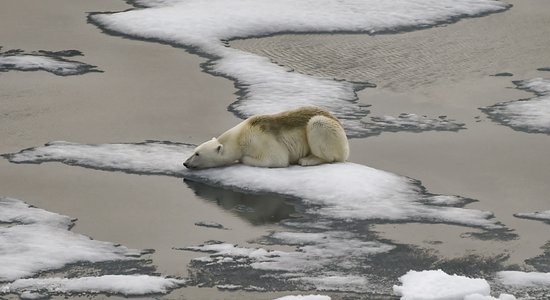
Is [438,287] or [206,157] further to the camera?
[206,157]

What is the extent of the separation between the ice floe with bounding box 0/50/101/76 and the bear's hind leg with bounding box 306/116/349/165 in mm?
4707

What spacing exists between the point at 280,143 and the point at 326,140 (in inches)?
16.9

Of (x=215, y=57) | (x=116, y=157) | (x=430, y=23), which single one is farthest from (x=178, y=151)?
(x=430, y=23)

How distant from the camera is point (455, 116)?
14250 mm

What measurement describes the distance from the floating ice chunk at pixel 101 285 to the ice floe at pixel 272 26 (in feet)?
15.9

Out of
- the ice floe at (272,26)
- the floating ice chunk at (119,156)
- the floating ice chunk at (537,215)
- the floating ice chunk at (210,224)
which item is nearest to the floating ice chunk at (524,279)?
the floating ice chunk at (537,215)

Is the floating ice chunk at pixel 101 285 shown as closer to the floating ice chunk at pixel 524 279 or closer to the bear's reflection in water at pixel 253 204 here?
the bear's reflection in water at pixel 253 204

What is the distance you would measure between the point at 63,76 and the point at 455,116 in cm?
477

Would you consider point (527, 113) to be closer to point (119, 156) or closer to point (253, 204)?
point (253, 204)

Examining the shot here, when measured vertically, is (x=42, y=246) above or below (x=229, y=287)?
above

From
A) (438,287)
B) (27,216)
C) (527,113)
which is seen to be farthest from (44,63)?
(438,287)

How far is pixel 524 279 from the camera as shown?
9.60 m

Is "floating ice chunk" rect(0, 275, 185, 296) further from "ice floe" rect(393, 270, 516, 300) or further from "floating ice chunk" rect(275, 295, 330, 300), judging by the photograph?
"ice floe" rect(393, 270, 516, 300)

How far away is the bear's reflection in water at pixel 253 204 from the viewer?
10.9 metres
